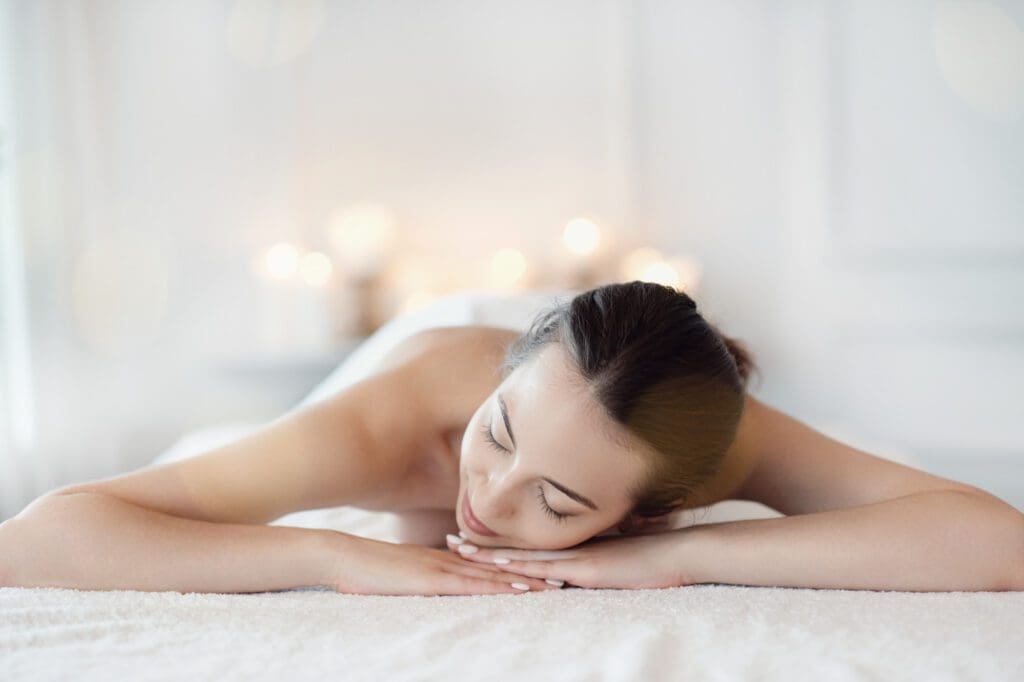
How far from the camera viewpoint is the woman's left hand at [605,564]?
1105mm

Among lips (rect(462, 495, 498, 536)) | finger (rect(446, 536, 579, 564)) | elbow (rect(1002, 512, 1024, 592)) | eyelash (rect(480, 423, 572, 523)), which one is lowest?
elbow (rect(1002, 512, 1024, 592))

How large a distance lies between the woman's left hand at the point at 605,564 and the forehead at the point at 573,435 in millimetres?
99

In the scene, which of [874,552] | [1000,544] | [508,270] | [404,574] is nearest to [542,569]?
[404,574]

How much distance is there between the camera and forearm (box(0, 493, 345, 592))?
105cm

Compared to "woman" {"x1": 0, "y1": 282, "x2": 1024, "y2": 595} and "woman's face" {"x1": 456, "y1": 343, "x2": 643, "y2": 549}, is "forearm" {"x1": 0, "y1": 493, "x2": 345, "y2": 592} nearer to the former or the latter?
"woman" {"x1": 0, "y1": 282, "x2": 1024, "y2": 595}

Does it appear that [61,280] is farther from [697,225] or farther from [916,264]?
[916,264]

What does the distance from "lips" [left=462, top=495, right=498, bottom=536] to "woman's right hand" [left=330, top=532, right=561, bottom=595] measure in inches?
1.6

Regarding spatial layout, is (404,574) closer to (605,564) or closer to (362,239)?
(605,564)

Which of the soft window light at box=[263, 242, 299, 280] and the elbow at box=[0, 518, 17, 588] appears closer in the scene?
the elbow at box=[0, 518, 17, 588]

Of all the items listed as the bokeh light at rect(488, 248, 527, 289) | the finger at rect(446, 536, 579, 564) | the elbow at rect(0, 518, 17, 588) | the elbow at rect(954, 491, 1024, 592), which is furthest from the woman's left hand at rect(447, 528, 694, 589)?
the bokeh light at rect(488, 248, 527, 289)

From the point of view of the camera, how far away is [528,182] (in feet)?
9.33

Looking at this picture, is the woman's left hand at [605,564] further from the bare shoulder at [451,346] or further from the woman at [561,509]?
the bare shoulder at [451,346]

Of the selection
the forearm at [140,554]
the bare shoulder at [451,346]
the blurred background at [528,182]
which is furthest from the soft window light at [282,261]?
the forearm at [140,554]

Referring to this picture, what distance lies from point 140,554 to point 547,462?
17.5 inches
